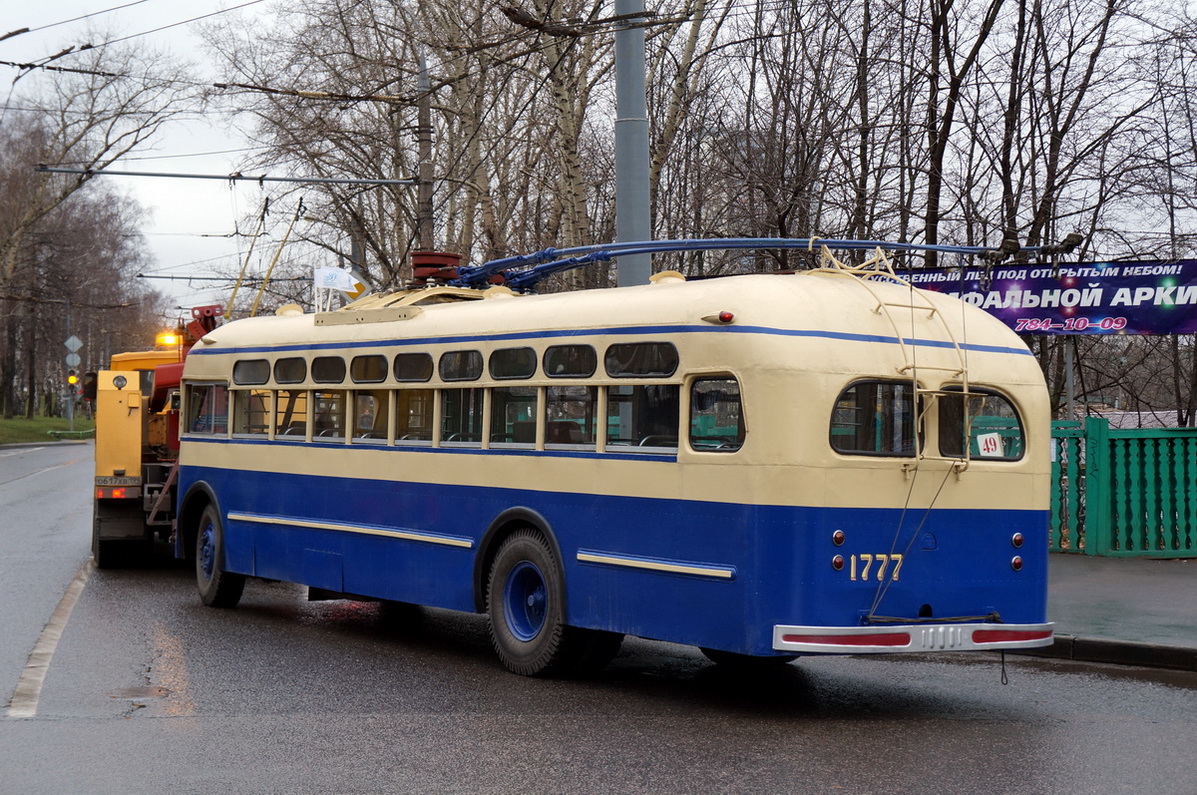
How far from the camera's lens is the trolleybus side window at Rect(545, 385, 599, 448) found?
9336 millimetres

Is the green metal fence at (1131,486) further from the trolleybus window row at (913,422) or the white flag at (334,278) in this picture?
the white flag at (334,278)

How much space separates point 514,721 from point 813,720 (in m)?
1.67

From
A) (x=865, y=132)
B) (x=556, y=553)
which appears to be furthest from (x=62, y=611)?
(x=865, y=132)

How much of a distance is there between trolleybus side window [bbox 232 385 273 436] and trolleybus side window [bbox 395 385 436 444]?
2280 mm

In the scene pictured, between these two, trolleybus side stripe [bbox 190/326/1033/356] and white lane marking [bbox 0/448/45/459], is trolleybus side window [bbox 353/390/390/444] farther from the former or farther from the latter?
white lane marking [bbox 0/448/45/459]

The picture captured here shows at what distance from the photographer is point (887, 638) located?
8.18 metres

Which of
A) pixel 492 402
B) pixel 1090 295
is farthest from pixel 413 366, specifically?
pixel 1090 295

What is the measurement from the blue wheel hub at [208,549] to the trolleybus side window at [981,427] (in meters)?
7.23

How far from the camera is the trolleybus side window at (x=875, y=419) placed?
8.43 meters

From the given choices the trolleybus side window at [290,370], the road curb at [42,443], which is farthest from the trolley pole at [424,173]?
the road curb at [42,443]

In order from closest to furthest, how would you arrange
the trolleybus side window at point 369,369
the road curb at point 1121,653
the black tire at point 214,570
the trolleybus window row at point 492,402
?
the trolleybus window row at point 492,402 < the road curb at point 1121,653 < the trolleybus side window at point 369,369 < the black tire at point 214,570

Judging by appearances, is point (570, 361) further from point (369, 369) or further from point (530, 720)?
point (369, 369)

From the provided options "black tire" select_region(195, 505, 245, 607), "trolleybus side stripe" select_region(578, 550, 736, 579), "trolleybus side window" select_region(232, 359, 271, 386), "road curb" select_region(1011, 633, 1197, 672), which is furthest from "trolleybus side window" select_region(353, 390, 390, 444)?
"road curb" select_region(1011, 633, 1197, 672)

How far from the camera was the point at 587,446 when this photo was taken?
30.7 feet
